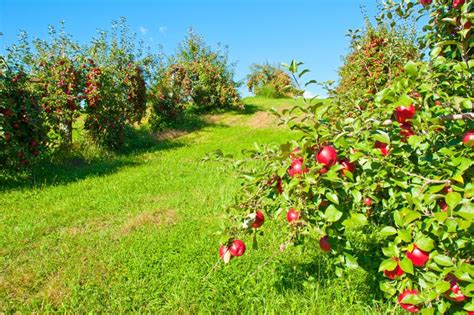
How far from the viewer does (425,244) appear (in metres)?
1.47

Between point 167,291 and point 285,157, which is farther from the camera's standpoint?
point 167,291

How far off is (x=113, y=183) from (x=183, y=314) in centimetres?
456

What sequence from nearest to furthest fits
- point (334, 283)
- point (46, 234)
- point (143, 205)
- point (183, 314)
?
1. point (183, 314)
2. point (334, 283)
3. point (46, 234)
4. point (143, 205)

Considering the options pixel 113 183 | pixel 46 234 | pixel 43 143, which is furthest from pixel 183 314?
pixel 43 143

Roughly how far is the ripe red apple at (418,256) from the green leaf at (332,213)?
0.33 metres

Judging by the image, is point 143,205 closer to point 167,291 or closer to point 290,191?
point 167,291

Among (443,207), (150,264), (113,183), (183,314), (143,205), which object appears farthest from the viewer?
(113,183)

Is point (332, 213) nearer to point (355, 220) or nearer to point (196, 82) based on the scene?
point (355, 220)

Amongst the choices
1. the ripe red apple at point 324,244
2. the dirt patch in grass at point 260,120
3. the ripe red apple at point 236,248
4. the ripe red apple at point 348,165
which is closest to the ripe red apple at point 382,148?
the ripe red apple at point 348,165

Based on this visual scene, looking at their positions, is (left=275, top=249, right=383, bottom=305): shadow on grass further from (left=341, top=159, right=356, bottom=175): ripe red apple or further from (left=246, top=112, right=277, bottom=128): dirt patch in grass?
(left=246, top=112, right=277, bottom=128): dirt patch in grass

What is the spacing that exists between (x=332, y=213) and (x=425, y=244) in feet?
1.23

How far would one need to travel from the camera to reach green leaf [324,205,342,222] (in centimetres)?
157

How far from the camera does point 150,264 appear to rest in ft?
11.5

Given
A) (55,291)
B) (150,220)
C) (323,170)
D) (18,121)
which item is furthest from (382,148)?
(18,121)
